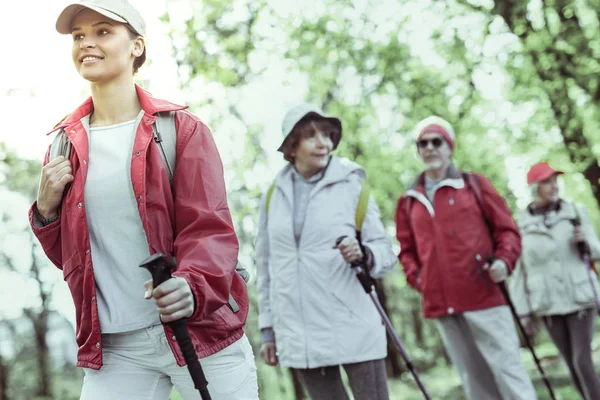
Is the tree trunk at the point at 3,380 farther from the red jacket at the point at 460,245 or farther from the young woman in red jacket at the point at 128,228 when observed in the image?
the young woman in red jacket at the point at 128,228

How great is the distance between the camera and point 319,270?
5.30 meters

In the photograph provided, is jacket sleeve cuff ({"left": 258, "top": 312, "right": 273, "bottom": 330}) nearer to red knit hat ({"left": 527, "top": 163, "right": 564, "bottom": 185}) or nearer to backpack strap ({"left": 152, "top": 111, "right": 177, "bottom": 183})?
backpack strap ({"left": 152, "top": 111, "right": 177, "bottom": 183})

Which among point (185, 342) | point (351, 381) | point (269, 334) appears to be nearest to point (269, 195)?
point (269, 334)

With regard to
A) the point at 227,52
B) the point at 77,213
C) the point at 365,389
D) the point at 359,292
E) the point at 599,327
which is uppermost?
the point at 227,52

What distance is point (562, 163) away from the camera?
60.0 ft

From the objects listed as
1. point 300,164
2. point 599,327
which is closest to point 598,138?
point 300,164

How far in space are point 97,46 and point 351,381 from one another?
2.99 metres

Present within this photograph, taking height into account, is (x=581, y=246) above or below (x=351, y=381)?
above

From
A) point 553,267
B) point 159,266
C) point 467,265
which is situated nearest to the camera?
point 159,266

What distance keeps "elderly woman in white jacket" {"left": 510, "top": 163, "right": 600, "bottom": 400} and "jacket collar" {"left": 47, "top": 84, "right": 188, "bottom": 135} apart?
6.14 m

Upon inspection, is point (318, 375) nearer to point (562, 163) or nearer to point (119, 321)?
point (119, 321)

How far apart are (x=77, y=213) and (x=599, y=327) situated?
38792 mm

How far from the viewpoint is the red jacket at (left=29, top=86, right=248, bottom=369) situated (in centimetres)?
285

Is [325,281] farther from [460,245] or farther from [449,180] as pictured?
[449,180]
